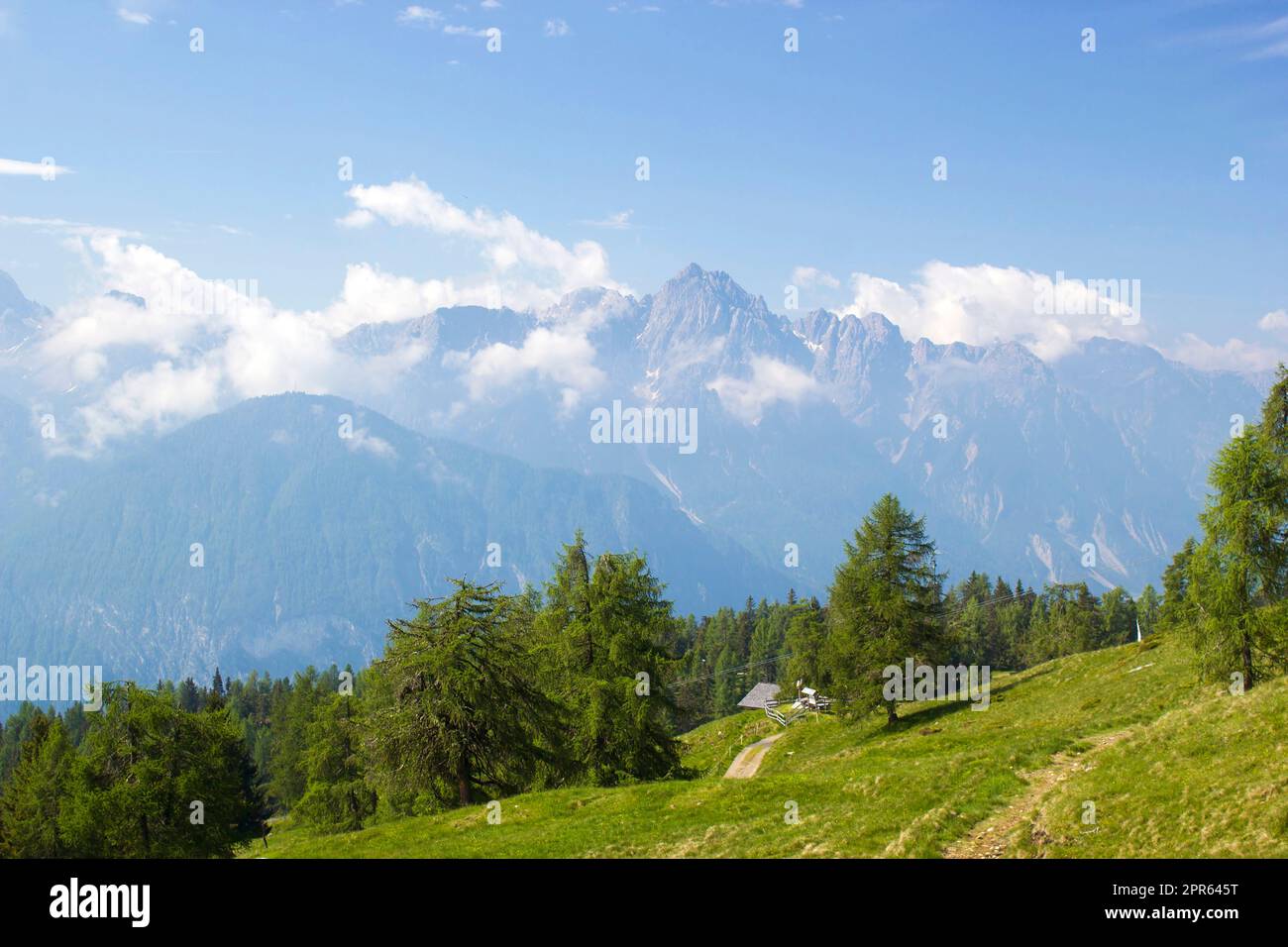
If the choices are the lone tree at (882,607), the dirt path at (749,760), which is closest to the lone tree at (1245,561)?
the lone tree at (882,607)

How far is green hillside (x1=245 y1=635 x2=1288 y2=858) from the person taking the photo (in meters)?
18.1

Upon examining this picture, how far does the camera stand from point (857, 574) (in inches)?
2175

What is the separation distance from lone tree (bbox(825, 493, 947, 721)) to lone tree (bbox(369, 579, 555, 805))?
2318 cm

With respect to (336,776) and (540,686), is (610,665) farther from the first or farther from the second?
(336,776)

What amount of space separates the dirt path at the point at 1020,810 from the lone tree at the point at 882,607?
2574cm

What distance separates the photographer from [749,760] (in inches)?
2574

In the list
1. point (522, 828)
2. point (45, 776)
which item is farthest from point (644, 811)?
point (45, 776)

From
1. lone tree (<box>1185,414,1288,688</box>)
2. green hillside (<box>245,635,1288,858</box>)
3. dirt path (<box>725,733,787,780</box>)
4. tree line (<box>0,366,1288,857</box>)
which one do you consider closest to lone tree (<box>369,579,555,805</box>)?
tree line (<box>0,366,1288,857</box>)

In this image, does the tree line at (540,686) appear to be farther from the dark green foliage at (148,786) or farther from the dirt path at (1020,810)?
the dirt path at (1020,810)

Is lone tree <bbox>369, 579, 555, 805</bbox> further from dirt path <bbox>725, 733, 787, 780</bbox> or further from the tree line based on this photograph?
dirt path <bbox>725, 733, 787, 780</bbox>

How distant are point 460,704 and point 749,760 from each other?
114ft

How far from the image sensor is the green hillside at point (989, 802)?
1811cm
